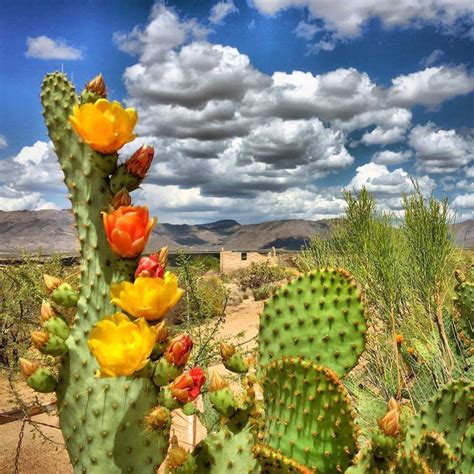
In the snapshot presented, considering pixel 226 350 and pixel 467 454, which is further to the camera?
pixel 467 454

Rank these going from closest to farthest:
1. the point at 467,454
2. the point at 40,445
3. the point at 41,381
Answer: the point at 41,381 < the point at 467,454 < the point at 40,445

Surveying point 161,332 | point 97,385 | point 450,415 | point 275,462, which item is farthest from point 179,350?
point 450,415

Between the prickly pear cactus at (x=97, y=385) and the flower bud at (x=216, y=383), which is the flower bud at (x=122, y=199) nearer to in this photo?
the prickly pear cactus at (x=97, y=385)

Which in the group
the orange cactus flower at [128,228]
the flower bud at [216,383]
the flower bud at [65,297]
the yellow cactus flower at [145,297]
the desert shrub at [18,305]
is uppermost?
the orange cactus flower at [128,228]

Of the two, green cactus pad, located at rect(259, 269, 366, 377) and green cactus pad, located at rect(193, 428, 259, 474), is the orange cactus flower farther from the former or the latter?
green cactus pad, located at rect(259, 269, 366, 377)

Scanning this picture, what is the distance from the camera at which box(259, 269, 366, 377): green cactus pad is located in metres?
1.57

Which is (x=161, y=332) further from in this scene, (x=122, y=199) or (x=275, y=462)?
(x=275, y=462)

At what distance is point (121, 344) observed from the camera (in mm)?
946

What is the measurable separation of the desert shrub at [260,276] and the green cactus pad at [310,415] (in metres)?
15.8

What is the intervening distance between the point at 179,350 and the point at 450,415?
0.99m

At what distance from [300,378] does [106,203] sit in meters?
0.67

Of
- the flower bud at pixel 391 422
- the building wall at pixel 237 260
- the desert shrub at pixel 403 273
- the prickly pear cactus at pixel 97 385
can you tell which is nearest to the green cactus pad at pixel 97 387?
the prickly pear cactus at pixel 97 385

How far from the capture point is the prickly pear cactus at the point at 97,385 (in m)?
1.16

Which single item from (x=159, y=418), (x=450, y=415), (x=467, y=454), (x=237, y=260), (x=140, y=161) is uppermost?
(x=140, y=161)
